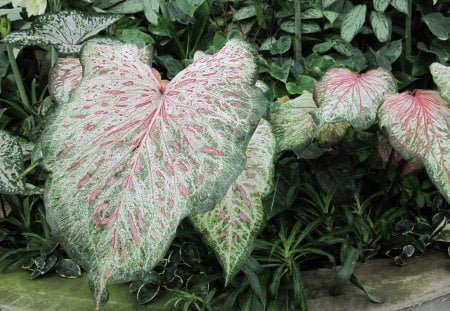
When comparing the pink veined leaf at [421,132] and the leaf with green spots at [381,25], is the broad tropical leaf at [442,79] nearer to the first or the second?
the pink veined leaf at [421,132]

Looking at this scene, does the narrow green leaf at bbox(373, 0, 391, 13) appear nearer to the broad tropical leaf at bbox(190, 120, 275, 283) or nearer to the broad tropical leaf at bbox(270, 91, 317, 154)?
the broad tropical leaf at bbox(270, 91, 317, 154)

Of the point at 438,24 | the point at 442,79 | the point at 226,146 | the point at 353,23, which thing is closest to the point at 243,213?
the point at 226,146

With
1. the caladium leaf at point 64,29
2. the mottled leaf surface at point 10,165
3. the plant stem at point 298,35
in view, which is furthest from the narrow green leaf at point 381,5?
the mottled leaf surface at point 10,165

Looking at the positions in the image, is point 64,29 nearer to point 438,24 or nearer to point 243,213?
point 243,213

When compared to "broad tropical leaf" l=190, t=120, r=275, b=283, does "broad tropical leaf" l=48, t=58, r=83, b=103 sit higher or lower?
higher

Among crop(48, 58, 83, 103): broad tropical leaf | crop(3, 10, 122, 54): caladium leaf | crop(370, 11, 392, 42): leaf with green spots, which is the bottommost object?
crop(370, 11, 392, 42): leaf with green spots

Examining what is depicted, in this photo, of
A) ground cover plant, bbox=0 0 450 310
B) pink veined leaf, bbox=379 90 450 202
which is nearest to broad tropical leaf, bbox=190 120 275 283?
ground cover plant, bbox=0 0 450 310

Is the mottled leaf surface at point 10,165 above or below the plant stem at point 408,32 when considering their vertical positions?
above
